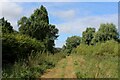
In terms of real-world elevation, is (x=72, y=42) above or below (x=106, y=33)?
below

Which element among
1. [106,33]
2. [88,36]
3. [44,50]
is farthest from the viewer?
[88,36]

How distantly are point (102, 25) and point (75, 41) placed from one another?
1596cm

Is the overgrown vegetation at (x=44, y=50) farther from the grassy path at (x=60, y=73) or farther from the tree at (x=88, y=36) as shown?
the grassy path at (x=60, y=73)

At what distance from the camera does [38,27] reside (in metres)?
38.4

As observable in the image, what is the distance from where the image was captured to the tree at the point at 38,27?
38000mm

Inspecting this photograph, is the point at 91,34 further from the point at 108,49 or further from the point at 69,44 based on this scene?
the point at 108,49

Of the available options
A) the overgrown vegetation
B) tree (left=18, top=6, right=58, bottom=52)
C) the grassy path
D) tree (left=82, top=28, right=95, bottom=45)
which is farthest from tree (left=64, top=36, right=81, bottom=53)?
the grassy path

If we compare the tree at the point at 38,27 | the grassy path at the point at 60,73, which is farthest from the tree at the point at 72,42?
the grassy path at the point at 60,73

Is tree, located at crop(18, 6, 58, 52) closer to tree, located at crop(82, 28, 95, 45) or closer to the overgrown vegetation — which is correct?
the overgrown vegetation

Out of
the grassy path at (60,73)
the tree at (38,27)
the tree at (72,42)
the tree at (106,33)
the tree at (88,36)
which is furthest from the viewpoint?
the tree at (72,42)

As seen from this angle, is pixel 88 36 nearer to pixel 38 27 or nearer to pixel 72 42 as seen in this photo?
pixel 72 42

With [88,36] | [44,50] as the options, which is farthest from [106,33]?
[44,50]

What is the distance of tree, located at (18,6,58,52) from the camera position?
38.0 m

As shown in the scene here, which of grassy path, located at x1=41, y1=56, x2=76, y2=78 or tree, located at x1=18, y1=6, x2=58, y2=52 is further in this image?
tree, located at x1=18, y1=6, x2=58, y2=52
